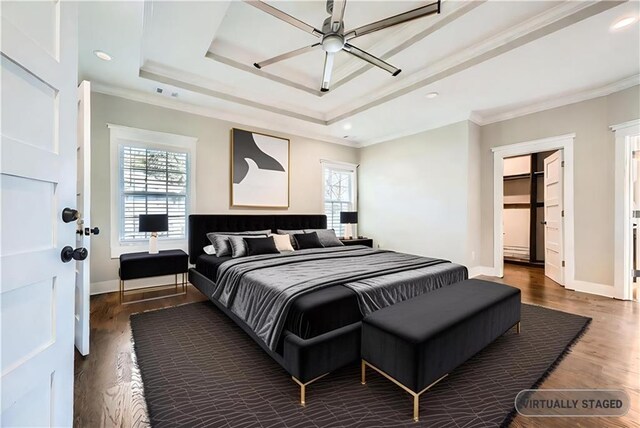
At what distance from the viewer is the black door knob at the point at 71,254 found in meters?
1.02

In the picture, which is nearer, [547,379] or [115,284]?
[547,379]

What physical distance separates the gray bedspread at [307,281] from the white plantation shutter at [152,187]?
1740 mm

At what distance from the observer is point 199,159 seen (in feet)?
14.2

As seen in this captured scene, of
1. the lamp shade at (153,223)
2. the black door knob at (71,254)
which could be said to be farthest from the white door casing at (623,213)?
the lamp shade at (153,223)

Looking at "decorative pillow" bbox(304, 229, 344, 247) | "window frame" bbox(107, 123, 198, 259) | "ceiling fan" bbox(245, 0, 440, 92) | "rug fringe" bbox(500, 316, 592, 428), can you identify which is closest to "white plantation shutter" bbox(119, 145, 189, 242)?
"window frame" bbox(107, 123, 198, 259)

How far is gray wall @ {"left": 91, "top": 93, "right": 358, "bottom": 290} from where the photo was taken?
142 inches

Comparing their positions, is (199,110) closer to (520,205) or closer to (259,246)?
(259,246)

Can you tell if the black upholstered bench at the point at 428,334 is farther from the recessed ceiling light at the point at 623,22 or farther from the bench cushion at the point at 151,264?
the bench cushion at the point at 151,264

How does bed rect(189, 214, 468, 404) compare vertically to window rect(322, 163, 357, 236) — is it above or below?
below

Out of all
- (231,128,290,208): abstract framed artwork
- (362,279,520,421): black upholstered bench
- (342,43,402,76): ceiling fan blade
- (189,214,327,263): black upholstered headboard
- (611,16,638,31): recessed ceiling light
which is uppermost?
(611,16,638,31): recessed ceiling light

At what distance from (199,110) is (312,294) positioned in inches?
146

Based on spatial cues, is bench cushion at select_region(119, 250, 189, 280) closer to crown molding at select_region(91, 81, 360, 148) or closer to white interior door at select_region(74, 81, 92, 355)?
white interior door at select_region(74, 81, 92, 355)

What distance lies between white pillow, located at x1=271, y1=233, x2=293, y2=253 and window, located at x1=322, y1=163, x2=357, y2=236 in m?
2.02

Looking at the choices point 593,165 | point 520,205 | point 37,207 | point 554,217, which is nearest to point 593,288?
point 554,217
